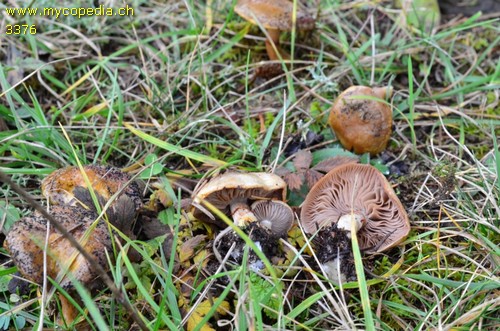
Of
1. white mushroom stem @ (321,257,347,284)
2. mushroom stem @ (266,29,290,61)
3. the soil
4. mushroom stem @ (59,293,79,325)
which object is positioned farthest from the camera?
the soil

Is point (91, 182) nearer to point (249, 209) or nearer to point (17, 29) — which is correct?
point (249, 209)

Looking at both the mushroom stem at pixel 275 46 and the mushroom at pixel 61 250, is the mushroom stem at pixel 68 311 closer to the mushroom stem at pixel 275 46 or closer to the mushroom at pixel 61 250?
the mushroom at pixel 61 250

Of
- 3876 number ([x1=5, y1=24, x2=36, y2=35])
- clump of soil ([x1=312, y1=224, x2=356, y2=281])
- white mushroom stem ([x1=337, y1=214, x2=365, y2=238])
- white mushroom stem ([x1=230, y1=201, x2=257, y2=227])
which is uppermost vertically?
3876 number ([x1=5, y1=24, x2=36, y2=35])

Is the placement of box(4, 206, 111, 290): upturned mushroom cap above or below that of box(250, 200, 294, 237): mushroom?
above

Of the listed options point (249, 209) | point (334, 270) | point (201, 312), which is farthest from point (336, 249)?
point (201, 312)

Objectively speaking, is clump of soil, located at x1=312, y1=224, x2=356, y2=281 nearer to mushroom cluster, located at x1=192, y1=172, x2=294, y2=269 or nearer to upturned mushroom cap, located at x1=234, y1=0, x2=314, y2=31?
mushroom cluster, located at x1=192, y1=172, x2=294, y2=269

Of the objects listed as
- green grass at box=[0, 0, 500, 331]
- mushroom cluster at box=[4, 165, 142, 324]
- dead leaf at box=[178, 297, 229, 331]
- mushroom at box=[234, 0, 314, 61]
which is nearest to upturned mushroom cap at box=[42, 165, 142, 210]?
mushroom cluster at box=[4, 165, 142, 324]

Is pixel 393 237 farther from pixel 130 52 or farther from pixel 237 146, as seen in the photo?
pixel 130 52

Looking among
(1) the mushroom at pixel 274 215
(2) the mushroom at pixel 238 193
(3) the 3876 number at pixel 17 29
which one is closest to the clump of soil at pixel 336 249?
(1) the mushroom at pixel 274 215

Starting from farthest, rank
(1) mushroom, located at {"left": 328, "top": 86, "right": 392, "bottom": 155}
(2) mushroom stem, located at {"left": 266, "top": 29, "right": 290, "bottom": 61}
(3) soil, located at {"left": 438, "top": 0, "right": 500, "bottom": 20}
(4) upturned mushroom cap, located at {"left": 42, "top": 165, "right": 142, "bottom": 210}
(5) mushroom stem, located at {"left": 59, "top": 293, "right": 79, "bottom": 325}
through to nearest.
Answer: (3) soil, located at {"left": 438, "top": 0, "right": 500, "bottom": 20} < (2) mushroom stem, located at {"left": 266, "top": 29, "right": 290, "bottom": 61} < (1) mushroom, located at {"left": 328, "top": 86, "right": 392, "bottom": 155} < (4) upturned mushroom cap, located at {"left": 42, "top": 165, "right": 142, "bottom": 210} < (5) mushroom stem, located at {"left": 59, "top": 293, "right": 79, "bottom": 325}
